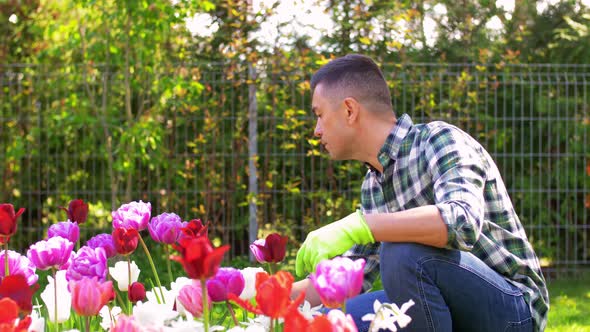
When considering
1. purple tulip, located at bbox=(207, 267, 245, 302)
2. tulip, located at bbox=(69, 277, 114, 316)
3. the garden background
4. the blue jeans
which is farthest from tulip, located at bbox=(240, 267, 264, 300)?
the garden background

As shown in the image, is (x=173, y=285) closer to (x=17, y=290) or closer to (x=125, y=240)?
(x=125, y=240)

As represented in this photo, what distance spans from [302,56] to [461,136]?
3.60 m

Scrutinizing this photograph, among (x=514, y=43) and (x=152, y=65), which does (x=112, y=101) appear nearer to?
(x=152, y=65)

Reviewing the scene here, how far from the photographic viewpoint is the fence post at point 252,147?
18.3ft

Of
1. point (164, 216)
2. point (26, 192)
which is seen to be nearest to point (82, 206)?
point (164, 216)

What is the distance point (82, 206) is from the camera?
194 centimetres

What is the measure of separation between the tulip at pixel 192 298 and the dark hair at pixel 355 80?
1001mm

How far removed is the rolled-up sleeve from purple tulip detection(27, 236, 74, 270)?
2.59ft

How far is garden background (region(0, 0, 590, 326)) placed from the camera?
18.3 feet

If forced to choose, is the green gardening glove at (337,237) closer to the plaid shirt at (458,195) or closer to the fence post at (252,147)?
the plaid shirt at (458,195)

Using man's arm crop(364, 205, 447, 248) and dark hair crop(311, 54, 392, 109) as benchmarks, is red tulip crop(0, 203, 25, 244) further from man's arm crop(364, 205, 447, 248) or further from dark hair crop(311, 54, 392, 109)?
dark hair crop(311, 54, 392, 109)

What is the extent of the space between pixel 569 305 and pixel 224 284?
3583 mm

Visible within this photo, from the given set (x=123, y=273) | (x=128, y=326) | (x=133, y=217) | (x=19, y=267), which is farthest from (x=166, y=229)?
(x=128, y=326)

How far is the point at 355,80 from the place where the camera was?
2.31 metres
